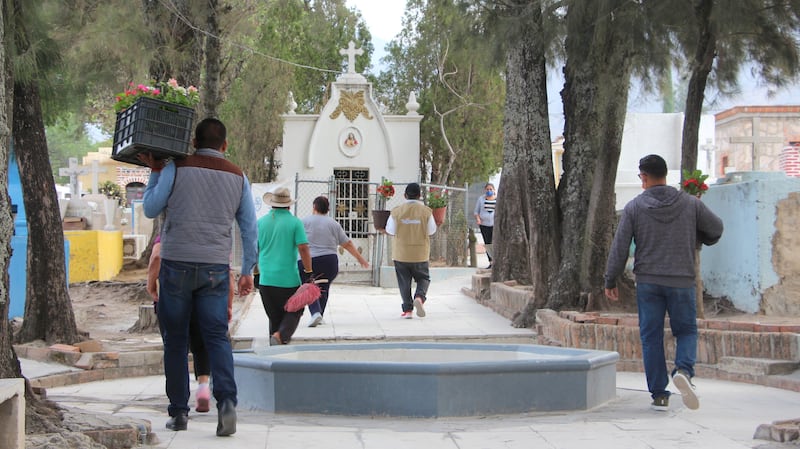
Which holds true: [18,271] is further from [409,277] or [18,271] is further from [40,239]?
[409,277]

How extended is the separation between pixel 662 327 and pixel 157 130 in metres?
3.63

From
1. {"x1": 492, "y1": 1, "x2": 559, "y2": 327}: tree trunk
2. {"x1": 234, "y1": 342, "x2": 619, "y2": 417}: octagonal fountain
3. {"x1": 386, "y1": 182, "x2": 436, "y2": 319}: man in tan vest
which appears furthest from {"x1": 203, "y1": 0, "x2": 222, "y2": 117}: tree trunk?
{"x1": 234, "y1": 342, "x2": 619, "y2": 417}: octagonal fountain

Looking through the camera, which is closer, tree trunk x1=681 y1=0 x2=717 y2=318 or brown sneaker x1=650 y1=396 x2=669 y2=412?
brown sneaker x1=650 y1=396 x2=669 y2=412

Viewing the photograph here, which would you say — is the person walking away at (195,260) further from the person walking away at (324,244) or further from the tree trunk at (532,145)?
the tree trunk at (532,145)

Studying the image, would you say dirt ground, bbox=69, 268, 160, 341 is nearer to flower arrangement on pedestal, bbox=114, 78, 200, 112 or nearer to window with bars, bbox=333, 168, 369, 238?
window with bars, bbox=333, 168, 369, 238

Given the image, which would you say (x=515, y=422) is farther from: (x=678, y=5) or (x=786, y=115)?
(x=786, y=115)

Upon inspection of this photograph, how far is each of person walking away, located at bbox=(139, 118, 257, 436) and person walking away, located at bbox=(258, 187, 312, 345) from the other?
11.8 ft

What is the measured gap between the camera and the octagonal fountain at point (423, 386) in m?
6.70

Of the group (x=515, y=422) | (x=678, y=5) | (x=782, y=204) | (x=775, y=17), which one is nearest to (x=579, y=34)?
(x=678, y=5)

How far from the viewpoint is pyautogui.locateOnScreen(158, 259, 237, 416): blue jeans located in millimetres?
5672

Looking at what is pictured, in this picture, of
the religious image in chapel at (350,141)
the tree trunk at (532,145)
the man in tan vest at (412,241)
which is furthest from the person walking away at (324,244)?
the religious image in chapel at (350,141)

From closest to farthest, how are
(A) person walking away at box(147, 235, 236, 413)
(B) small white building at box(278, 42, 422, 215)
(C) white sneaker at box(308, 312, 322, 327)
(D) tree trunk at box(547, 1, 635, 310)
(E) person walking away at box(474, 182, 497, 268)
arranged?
(A) person walking away at box(147, 235, 236, 413)
(D) tree trunk at box(547, 1, 635, 310)
(C) white sneaker at box(308, 312, 322, 327)
(E) person walking away at box(474, 182, 497, 268)
(B) small white building at box(278, 42, 422, 215)

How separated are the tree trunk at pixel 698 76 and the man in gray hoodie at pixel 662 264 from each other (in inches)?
133

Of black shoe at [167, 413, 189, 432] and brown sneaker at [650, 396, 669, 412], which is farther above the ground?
black shoe at [167, 413, 189, 432]
